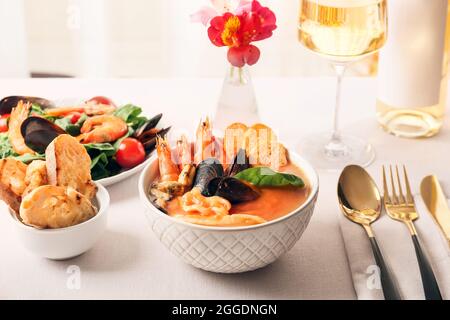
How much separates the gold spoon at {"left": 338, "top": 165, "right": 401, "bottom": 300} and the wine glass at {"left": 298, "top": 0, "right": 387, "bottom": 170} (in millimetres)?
132

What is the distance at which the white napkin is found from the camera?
3.22 feet

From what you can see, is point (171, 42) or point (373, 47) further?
point (171, 42)

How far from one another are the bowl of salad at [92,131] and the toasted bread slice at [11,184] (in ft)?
0.55

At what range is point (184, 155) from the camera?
1.10 metres

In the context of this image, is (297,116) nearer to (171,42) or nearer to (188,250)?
(188,250)

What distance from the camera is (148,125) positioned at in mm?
1392

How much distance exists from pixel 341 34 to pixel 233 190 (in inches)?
18.5

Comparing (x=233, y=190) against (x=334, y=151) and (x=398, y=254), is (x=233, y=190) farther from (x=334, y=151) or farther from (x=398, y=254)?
(x=334, y=151)

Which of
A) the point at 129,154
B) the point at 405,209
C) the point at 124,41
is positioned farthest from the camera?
the point at 124,41

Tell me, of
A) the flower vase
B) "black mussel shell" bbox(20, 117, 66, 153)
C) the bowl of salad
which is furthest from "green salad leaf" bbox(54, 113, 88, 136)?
the flower vase

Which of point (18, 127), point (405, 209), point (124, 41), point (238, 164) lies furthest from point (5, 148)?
point (124, 41)

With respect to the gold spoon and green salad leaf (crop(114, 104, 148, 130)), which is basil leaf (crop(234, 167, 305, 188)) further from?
green salad leaf (crop(114, 104, 148, 130))
